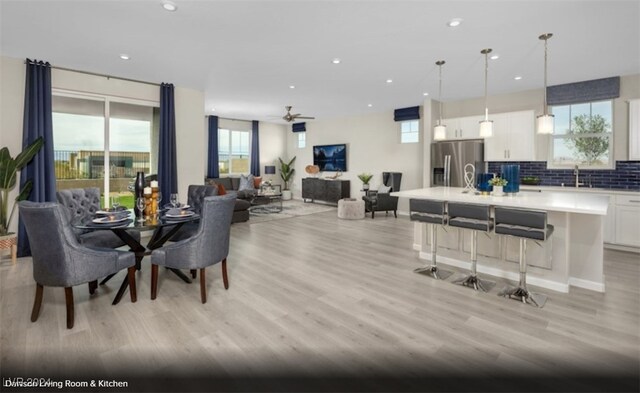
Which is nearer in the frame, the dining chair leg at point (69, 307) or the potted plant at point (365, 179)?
the dining chair leg at point (69, 307)

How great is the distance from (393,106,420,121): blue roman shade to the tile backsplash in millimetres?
2640

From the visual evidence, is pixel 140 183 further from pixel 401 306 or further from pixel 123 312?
pixel 401 306

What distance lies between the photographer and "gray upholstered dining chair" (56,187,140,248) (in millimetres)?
3522

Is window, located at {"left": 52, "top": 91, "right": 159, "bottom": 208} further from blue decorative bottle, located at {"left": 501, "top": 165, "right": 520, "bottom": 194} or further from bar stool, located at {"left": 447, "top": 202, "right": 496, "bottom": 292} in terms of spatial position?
blue decorative bottle, located at {"left": 501, "top": 165, "right": 520, "bottom": 194}

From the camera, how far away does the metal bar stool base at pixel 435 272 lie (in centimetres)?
369

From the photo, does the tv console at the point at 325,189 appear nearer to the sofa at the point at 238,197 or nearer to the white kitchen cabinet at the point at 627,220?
the sofa at the point at 238,197

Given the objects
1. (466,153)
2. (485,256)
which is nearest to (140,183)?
(485,256)

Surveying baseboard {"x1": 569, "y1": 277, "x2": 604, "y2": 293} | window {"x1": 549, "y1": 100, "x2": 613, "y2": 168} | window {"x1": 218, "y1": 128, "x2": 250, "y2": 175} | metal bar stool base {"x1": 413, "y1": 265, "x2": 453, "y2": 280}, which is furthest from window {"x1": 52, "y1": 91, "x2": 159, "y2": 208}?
window {"x1": 549, "y1": 100, "x2": 613, "y2": 168}

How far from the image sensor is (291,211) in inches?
A: 347

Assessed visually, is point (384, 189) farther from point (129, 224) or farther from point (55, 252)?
point (55, 252)

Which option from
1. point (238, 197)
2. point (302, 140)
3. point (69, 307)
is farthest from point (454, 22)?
point (302, 140)

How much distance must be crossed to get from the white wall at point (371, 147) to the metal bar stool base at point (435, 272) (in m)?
4.52

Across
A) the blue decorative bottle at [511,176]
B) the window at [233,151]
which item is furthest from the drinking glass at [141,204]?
the window at [233,151]

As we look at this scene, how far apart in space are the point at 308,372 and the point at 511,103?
6.59 metres
